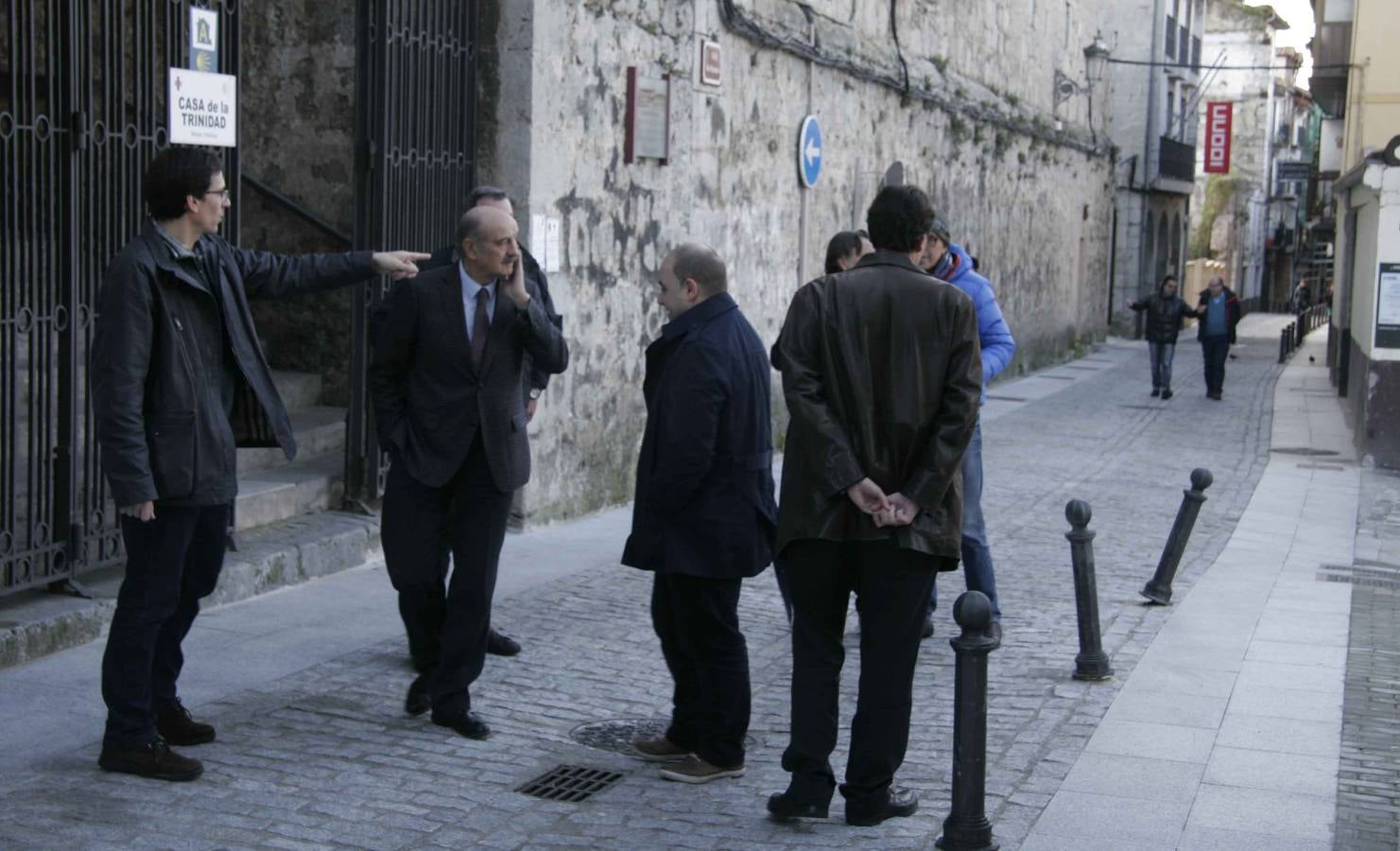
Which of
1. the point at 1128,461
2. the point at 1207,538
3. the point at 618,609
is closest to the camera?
the point at 618,609

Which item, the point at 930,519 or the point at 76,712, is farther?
the point at 76,712

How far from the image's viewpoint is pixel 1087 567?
267 inches

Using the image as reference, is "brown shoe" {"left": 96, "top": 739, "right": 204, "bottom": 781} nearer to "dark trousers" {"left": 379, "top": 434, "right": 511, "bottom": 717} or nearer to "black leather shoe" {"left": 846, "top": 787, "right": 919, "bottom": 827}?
"dark trousers" {"left": 379, "top": 434, "right": 511, "bottom": 717}

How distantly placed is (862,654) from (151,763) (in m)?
2.12

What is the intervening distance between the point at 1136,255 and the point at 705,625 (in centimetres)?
3744

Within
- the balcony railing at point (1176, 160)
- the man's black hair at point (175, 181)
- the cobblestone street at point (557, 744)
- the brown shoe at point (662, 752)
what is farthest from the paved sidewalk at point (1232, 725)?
the balcony railing at point (1176, 160)

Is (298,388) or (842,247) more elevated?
(842,247)

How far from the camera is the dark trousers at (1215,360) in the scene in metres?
22.0

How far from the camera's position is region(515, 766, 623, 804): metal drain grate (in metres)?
5.06

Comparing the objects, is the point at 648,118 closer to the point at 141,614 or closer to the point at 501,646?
the point at 501,646

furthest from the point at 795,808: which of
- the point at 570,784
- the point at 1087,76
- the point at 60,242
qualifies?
the point at 1087,76

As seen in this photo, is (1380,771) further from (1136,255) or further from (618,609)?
(1136,255)

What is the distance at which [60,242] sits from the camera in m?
6.82

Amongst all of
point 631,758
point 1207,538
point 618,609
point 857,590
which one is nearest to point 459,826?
point 631,758
